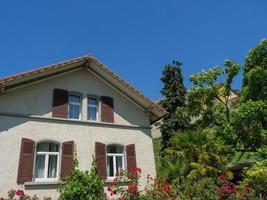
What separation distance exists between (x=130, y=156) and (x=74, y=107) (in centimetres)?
413

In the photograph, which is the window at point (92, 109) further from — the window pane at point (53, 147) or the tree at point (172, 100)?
the tree at point (172, 100)

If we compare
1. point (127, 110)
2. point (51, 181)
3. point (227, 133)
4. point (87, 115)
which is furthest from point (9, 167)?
point (227, 133)

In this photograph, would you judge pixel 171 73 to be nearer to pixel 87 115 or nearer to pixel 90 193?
pixel 87 115

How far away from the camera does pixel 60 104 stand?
14078 millimetres

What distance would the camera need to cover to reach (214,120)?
64.1ft

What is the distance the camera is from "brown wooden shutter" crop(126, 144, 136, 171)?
14.9 metres

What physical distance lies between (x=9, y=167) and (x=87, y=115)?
4.81 m

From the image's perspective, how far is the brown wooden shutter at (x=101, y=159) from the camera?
13.8 m

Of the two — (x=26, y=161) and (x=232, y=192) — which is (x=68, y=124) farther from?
(x=232, y=192)

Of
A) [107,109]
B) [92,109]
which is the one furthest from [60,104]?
[107,109]

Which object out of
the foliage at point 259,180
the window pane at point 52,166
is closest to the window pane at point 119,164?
the window pane at point 52,166

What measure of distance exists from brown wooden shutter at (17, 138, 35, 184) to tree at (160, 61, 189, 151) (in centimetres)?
1324

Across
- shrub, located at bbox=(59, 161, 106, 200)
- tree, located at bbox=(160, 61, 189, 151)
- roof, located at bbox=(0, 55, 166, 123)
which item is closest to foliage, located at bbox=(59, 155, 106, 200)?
shrub, located at bbox=(59, 161, 106, 200)

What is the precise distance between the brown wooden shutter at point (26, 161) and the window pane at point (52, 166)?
3.03 ft
